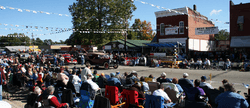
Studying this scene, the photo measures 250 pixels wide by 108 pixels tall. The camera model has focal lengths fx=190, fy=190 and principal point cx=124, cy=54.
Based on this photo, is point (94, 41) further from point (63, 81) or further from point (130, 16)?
point (63, 81)

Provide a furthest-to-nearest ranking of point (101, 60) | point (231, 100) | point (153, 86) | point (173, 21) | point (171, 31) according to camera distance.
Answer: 1. point (171, 31)
2. point (173, 21)
3. point (101, 60)
4. point (153, 86)
5. point (231, 100)

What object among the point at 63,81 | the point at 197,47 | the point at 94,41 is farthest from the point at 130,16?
the point at 63,81

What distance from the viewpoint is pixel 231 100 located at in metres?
4.54

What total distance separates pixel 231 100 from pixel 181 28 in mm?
30583

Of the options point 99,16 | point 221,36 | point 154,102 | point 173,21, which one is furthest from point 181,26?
point 221,36

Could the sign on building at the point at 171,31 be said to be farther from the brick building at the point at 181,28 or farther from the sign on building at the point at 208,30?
the sign on building at the point at 208,30

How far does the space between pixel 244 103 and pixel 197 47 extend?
109 ft

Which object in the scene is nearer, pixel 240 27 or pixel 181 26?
pixel 240 27

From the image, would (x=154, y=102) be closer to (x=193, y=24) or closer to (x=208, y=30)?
(x=208, y=30)

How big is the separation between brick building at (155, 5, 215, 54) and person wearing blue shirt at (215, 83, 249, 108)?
90.0 feet

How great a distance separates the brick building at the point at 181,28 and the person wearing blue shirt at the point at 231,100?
27436 mm

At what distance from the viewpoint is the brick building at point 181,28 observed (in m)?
32.9

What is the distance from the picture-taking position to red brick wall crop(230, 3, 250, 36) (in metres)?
28.8

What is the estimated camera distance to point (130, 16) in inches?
1569
